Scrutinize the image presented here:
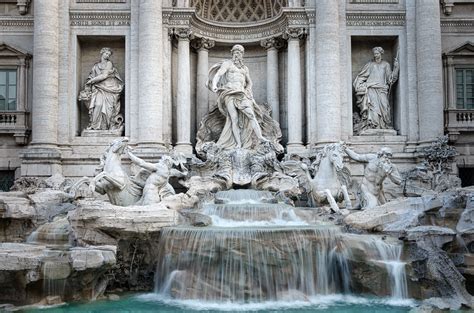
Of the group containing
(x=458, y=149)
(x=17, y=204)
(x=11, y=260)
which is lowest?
(x=11, y=260)

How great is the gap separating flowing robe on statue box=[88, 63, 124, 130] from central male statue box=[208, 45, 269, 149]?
3642mm

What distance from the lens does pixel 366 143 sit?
1902 cm

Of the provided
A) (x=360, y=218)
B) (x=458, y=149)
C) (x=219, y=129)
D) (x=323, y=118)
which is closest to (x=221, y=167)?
(x=219, y=129)

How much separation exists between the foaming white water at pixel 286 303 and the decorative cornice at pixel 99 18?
36.9 ft

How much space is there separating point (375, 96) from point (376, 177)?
5561mm

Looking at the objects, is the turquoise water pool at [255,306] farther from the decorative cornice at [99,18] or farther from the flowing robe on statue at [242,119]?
the decorative cornice at [99,18]

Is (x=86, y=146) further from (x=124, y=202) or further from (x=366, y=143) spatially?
(x=366, y=143)

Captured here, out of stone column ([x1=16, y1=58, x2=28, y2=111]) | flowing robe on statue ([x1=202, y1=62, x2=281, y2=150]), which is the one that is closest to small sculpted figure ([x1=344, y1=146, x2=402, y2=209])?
flowing robe on statue ([x1=202, y1=62, x2=281, y2=150])

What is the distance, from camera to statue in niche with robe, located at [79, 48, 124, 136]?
62.2ft

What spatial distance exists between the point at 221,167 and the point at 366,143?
18.3ft

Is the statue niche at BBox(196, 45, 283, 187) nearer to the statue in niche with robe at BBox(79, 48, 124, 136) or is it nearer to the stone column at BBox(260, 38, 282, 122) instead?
the stone column at BBox(260, 38, 282, 122)

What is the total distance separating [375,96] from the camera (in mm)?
19375

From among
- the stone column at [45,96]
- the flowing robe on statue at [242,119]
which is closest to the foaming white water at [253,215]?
the flowing robe on statue at [242,119]

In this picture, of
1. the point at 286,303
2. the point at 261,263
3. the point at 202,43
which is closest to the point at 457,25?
the point at 202,43
